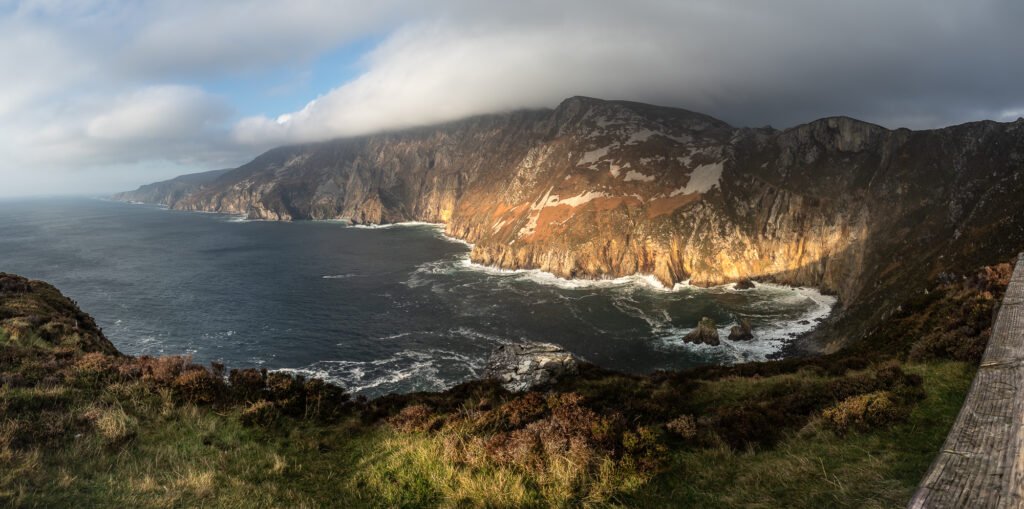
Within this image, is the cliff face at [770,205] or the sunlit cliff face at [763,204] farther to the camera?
the sunlit cliff face at [763,204]

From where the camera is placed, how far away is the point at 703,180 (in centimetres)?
10838

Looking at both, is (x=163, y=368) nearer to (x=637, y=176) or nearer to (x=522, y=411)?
(x=522, y=411)

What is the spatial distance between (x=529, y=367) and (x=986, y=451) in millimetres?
17378

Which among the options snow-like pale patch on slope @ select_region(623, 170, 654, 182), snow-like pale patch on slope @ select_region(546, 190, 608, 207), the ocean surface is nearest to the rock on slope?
the ocean surface

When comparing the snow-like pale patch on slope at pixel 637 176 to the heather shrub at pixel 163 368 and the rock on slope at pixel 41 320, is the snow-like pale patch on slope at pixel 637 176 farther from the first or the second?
the heather shrub at pixel 163 368

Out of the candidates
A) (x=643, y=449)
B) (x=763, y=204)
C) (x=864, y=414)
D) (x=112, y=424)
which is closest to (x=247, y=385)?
(x=112, y=424)

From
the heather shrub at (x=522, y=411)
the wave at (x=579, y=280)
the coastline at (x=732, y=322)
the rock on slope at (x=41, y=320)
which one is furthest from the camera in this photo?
the wave at (x=579, y=280)

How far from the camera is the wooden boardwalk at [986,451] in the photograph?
326 cm

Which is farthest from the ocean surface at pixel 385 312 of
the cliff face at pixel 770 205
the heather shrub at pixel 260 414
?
the heather shrub at pixel 260 414

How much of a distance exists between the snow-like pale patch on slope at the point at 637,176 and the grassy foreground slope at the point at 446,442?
351ft

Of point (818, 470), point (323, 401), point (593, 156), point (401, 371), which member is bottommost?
point (401, 371)

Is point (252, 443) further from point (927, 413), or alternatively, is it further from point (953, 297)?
point (953, 297)

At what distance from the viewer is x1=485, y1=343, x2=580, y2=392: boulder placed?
19.2 m

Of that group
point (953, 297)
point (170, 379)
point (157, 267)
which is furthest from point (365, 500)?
point (157, 267)
